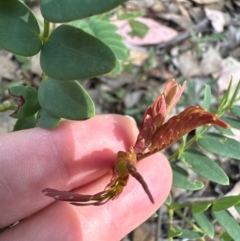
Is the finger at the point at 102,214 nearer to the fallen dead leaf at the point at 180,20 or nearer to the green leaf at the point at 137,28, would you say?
the green leaf at the point at 137,28

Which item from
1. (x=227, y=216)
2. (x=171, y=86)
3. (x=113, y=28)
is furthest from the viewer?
(x=113, y=28)

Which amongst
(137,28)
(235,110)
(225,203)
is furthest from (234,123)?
(137,28)

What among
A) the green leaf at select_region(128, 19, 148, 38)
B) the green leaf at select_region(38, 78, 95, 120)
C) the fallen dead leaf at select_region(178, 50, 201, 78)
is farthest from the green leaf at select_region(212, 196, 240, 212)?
the fallen dead leaf at select_region(178, 50, 201, 78)

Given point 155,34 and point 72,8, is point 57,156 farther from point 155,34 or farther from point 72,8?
point 155,34

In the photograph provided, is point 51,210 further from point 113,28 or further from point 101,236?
point 113,28

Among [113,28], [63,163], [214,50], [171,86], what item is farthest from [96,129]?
[214,50]

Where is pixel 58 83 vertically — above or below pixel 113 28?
above
